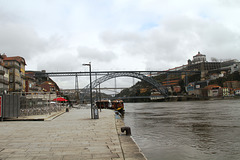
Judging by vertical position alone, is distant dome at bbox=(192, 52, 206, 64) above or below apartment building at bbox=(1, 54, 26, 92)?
above

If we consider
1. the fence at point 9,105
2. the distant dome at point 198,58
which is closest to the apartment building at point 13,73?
the fence at point 9,105

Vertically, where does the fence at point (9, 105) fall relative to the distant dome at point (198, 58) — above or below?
below

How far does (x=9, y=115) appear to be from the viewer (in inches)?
596

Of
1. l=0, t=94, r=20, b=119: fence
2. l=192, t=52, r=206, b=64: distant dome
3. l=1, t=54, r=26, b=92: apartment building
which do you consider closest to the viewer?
l=0, t=94, r=20, b=119: fence

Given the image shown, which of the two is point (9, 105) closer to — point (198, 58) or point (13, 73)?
point (13, 73)

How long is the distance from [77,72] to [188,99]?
46.9 m

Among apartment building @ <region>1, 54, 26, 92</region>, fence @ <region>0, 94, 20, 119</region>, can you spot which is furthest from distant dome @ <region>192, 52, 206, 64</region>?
fence @ <region>0, 94, 20, 119</region>

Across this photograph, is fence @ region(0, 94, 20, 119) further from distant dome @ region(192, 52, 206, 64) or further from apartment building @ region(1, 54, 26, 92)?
distant dome @ region(192, 52, 206, 64)

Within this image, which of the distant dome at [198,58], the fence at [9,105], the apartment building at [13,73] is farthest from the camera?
the distant dome at [198,58]

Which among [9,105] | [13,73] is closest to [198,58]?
[13,73]

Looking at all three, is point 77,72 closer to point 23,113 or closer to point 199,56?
point 23,113

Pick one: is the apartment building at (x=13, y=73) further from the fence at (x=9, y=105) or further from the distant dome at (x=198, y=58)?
the distant dome at (x=198, y=58)

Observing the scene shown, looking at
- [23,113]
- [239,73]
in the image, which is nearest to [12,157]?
[23,113]

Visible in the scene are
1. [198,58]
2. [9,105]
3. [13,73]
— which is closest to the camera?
[9,105]
